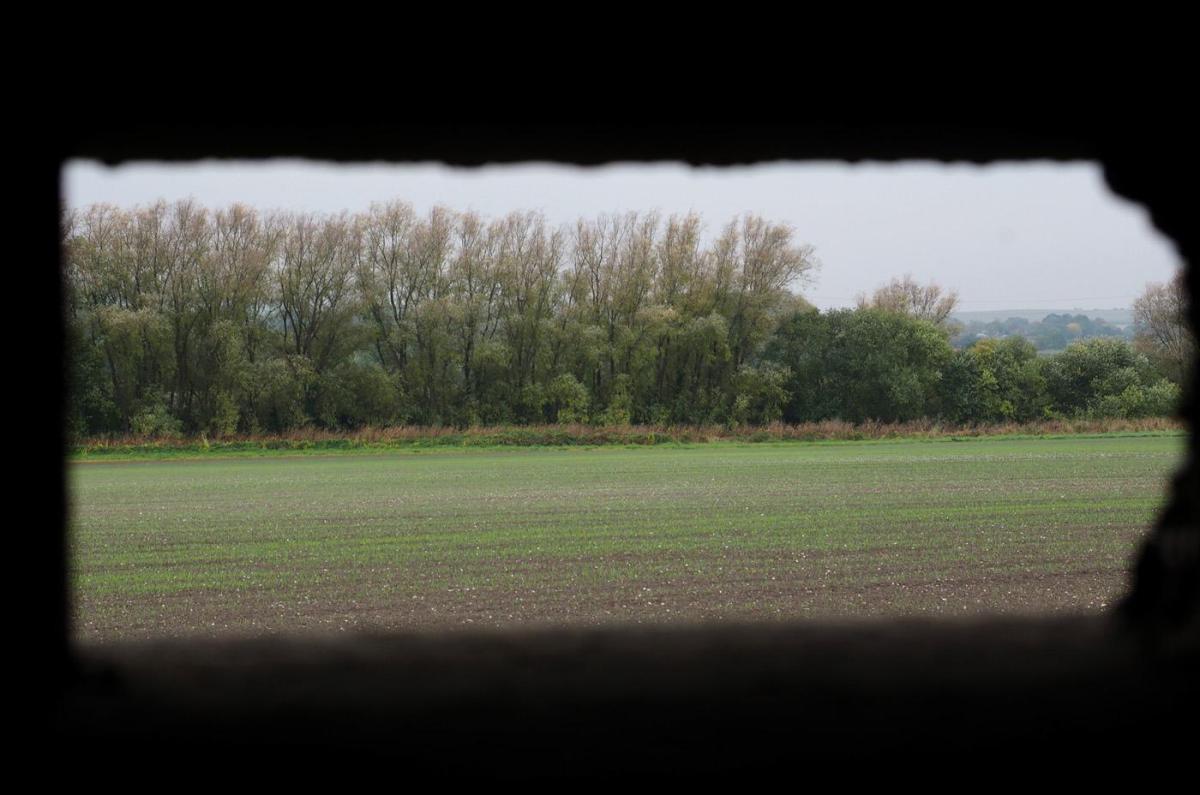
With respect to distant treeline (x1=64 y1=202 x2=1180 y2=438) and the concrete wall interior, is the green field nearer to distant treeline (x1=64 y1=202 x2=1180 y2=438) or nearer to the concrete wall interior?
the concrete wall interior

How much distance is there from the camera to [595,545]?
21250 millimetres

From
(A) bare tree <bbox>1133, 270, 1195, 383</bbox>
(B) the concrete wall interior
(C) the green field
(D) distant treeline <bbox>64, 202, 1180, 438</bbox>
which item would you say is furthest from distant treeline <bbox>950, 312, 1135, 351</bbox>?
(B) the concrete wall interior

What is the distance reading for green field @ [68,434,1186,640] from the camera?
49.5ft

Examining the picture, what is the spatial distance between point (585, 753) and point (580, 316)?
71612 mm

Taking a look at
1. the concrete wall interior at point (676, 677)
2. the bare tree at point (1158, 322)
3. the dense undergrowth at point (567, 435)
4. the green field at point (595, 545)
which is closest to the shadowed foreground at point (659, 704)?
the concrete wall interior at point (676, 677)

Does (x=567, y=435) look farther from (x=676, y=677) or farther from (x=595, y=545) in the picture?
(x=676, y=677)

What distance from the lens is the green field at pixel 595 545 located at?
15102mm

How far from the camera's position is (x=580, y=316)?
2867 inches

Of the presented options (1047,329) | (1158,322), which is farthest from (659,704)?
(1047,329)

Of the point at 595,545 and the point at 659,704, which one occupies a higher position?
the point at 659,704

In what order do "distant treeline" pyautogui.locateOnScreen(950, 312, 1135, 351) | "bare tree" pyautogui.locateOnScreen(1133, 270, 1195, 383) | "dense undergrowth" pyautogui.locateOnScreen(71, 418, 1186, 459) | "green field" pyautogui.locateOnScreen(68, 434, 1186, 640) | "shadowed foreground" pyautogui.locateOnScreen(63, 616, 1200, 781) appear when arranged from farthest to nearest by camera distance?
1. "distant treeline" pyautogui.locateOnScreen(950, 312, 1135, 351)
2. "bare tree" pyautogui.locateOnScreen(1133, 270, 1195, 383)
3. "dense undergrowth" pyautogui.locateOnScreen(71, 418, 1186, 459)
4. "green field" pyautogui.locateOnScreen(68, 434, 1186, 640)
5. "shadowed foreground" pyautogui.locateOnScreen(63, 616, 1200, 781)

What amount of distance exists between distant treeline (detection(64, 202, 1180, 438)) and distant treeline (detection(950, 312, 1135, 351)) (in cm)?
1016

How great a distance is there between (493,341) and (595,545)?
49.1 metres

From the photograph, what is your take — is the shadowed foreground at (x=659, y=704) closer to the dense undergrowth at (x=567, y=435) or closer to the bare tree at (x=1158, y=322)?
the dense undergrowth at (x=567, y=435)
